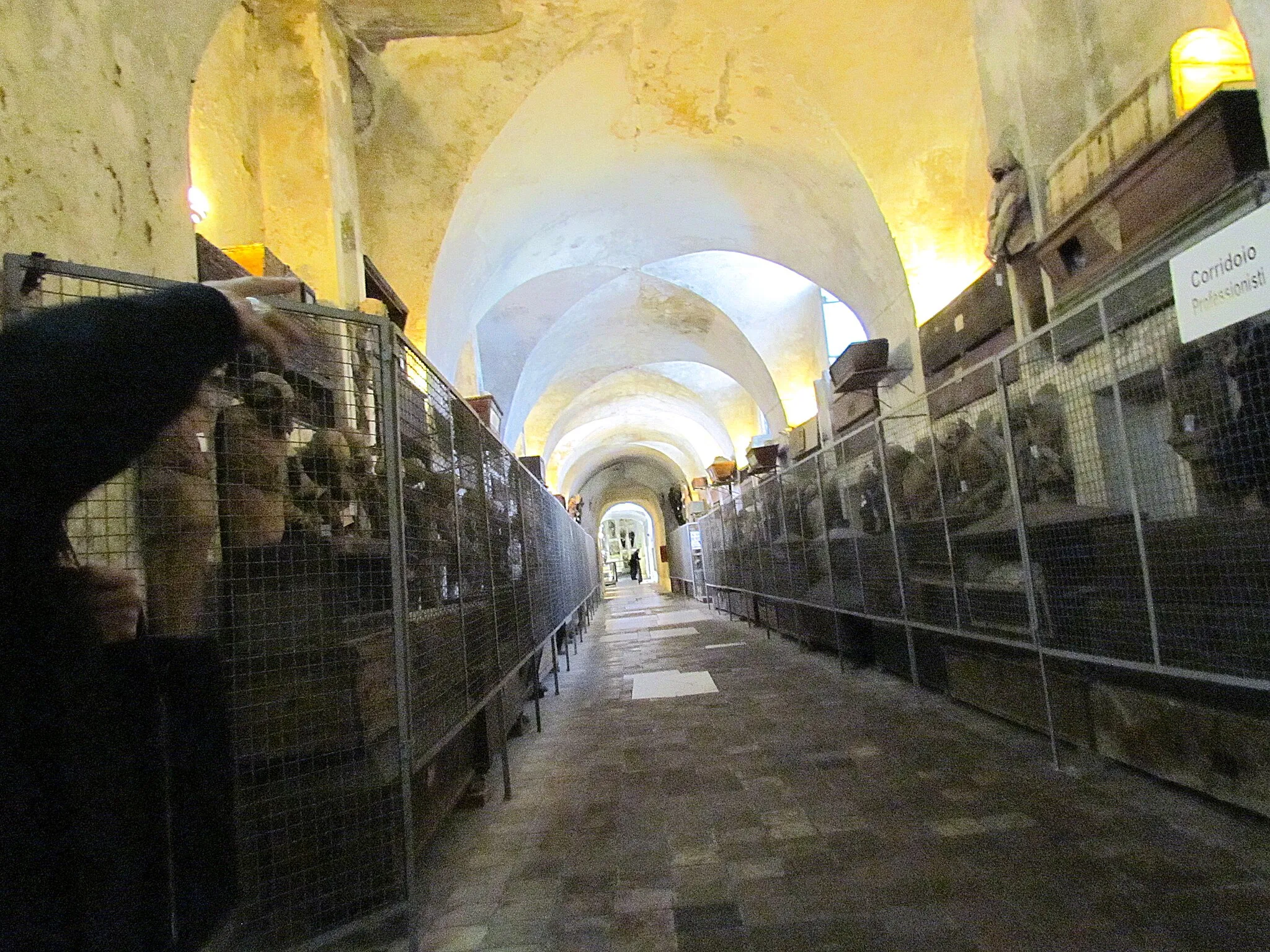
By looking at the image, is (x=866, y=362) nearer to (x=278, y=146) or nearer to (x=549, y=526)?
(x=549, y=526)

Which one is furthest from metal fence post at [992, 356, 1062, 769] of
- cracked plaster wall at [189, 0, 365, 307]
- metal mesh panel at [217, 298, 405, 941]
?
cracked plaster wall at [189, 0, 365, 307]

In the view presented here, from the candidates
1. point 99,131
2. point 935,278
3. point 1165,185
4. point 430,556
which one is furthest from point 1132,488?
point 935,278

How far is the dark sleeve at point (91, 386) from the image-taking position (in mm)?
1004

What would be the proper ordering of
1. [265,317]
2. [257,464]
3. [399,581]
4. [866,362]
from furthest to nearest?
1. [866,362]
2. [399,581]
3. [257,464]
4. [265,317]

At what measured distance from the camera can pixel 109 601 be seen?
4.36 ft

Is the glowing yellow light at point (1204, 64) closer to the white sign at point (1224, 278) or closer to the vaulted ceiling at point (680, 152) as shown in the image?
the white sign at point (1224, 278)

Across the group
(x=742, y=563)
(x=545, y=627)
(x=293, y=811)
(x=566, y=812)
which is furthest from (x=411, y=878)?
(x=742, y=563)

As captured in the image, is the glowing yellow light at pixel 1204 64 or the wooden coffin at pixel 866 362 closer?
the glowing yellow light at pixel 1204 64

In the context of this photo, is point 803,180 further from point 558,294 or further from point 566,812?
point 566,812

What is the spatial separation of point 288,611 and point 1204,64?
470 cm

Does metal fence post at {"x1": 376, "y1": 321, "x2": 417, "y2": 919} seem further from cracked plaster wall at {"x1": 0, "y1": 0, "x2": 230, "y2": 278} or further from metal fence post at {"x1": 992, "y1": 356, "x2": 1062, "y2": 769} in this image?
metal fence post at {"x1": 992, "y1": 356, "x2": 1062, "y2": 769}

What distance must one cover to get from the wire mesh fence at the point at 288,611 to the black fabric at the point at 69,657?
0.39m

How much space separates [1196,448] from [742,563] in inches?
339

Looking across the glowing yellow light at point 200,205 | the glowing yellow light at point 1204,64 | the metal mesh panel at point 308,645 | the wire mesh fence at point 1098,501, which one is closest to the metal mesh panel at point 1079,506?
the wire mesh fence at point 1098,501
